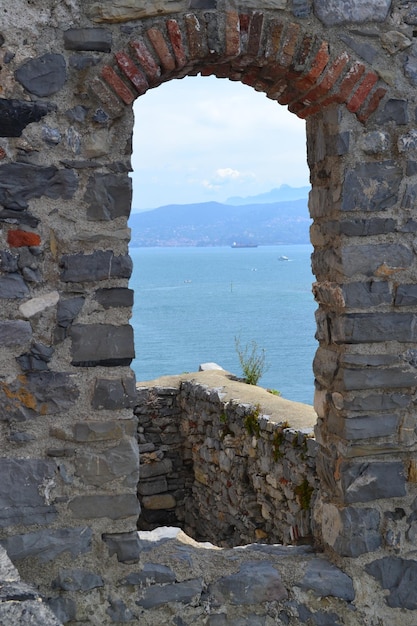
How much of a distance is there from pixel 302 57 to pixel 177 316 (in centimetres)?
3842

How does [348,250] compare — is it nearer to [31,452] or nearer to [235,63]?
[235,63]

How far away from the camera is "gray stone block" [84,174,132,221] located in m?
3.24

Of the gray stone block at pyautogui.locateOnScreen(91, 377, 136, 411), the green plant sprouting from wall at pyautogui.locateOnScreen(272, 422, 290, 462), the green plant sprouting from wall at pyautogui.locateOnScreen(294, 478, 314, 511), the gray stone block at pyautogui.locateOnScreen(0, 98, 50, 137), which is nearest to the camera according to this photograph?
the gray stone block at pyautogui.locateOnScreen(0, 98, 50, 137)

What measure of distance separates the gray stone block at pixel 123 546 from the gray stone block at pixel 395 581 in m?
1.06

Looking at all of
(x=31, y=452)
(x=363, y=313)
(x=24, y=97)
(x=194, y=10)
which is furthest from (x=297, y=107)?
(x=31, y=452)

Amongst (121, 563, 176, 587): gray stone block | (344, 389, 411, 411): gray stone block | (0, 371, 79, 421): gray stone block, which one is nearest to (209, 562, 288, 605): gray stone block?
(121, 563, 176, 587): gray stone block

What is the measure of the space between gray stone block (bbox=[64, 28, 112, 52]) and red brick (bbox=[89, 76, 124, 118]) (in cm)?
13

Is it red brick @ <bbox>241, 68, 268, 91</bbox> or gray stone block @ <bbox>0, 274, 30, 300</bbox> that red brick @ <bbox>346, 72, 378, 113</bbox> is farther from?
gray stone block @ <bbox>0, 274, 30, 300</bbox>

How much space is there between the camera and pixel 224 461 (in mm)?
6898

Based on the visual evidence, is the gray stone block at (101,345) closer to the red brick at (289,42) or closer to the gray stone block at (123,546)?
the gray stone block at (123,546)

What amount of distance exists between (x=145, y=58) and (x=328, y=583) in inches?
93.4

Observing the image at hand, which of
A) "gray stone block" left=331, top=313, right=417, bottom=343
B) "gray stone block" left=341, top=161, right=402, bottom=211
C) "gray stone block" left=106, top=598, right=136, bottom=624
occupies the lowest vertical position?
"gray stone block" left=106, top=598, right=136, bottom=624

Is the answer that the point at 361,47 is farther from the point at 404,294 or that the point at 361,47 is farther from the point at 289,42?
the point at 404,294

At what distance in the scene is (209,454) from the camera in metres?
7.32
